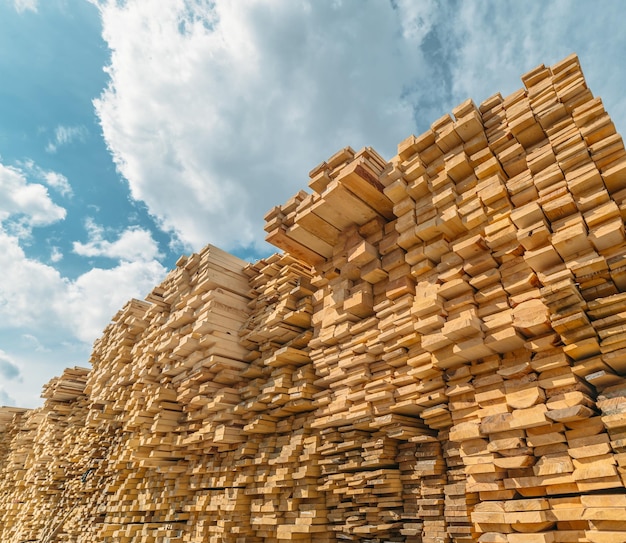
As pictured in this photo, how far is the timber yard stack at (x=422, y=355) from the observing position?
2.84m

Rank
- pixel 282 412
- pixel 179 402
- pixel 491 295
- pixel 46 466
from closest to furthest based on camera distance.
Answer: pixel 491 295
pixel 282 412
pixel 179 402
pixel 46 466

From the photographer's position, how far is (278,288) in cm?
629

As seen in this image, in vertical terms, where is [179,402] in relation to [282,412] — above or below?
above

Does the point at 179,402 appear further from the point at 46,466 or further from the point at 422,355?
the point at 46,466

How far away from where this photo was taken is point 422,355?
12.6 ft

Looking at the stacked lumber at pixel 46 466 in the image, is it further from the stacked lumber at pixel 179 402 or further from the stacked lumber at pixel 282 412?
the stacked lumber at pixel 282 412

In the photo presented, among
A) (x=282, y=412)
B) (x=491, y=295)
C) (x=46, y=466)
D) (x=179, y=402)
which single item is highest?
(x=179, y=402)

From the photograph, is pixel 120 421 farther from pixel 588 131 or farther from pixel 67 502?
pixel 588 131

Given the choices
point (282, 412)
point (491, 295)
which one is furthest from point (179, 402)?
point (491, 295)

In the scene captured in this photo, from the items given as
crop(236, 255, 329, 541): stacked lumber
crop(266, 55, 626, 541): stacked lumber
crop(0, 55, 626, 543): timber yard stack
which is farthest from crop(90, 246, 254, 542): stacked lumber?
crop(266, 55, 626, 541): stacked lumber

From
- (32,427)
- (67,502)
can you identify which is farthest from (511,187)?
(32,427)

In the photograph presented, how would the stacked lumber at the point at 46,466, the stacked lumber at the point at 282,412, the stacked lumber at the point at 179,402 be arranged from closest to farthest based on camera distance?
the stacked lumber at the point at 282,412 < the stacked lumber at the point at 179,402 < the stacked lumber at the point at 46,466

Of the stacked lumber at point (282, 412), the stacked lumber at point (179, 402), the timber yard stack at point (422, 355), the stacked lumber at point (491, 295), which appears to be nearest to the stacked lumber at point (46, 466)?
the stacked lumber at point (179, 402)

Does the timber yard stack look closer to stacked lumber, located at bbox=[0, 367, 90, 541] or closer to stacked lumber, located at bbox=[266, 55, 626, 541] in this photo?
stacked lumber, located at bbox=[266, 55, 626, 541]
